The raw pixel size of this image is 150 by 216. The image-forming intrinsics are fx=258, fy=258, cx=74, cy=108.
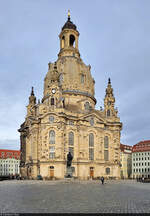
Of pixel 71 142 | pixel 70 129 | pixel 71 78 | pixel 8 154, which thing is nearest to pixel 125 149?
pixel 71 78

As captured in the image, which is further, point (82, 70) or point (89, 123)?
point (82, 70)

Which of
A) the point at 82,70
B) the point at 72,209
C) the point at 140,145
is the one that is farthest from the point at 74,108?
the point at 72,209

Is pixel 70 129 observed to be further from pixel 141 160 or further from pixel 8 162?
pixel 8 162

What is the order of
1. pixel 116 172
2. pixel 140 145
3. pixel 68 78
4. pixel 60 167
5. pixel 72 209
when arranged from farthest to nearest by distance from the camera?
pixel 140 145
pixel 68 78
pixel 116 172
pixel 60 167
pixel 72 209

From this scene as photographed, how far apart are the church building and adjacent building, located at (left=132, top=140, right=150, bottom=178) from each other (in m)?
36.4

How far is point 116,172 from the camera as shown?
78625 millimetres

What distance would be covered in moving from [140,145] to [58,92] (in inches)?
2348

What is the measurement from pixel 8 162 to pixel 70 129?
70.9m

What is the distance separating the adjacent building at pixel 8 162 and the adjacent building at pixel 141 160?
60.3 m

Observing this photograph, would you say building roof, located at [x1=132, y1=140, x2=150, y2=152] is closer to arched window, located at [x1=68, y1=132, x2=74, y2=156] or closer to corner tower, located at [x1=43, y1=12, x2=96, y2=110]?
corner tower, located at [x1=43, y1=12, x2=96, y2=110]

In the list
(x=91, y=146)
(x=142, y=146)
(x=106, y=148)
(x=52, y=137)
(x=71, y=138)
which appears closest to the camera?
(x=52, y=137)

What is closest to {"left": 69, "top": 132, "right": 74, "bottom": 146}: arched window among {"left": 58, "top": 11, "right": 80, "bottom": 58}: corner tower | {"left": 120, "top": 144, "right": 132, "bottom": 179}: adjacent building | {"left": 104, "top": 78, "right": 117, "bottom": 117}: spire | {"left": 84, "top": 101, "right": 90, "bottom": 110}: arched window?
{"left": 84, "top": 101, "right": 90, "bottom": 110}: arched window

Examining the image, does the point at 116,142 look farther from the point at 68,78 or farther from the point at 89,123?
the point at 68,78

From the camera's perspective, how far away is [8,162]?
132 meters
